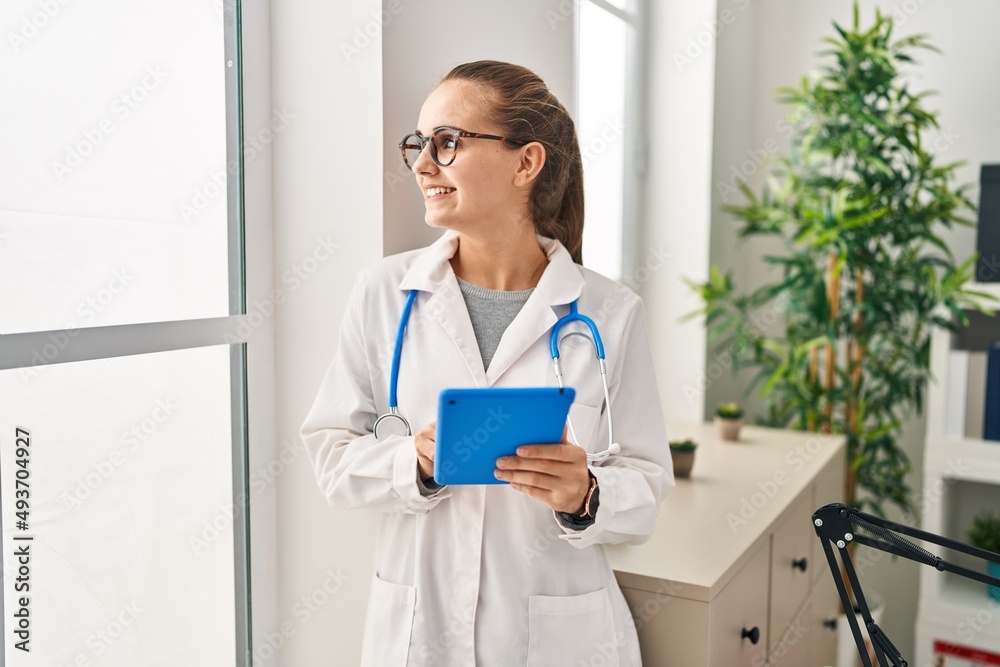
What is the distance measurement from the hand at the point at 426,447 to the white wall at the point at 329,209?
1.20 ft

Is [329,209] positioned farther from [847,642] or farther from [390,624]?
[847,642]

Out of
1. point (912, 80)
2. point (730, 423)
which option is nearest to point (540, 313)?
point (730, 423)

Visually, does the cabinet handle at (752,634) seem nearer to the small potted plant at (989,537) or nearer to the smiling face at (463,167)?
the smiling face at (463,167)

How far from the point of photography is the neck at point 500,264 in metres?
1.34

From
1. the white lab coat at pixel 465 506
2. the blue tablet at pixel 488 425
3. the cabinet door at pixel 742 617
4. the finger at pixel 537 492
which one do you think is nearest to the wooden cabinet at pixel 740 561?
the cabinet door at pixel 742 617

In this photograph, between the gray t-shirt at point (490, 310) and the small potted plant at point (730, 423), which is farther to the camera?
the small potted plant at point (730, 423)

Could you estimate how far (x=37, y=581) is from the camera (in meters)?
1.08

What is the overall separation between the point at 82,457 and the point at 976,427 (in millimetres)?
2528

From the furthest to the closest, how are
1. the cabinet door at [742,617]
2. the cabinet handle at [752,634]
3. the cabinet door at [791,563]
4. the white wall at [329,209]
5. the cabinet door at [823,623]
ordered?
the cabinet door at [823,623] < the cabinet door at [791,563] < the cabinet handle at [752,634] < the cabinet door at [742,617] < the white wall at [329,209]

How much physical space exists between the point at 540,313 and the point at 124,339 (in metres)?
0.60

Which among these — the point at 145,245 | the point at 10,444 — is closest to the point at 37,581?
the point at 10,444

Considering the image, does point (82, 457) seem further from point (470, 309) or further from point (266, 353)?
point (470, 309)

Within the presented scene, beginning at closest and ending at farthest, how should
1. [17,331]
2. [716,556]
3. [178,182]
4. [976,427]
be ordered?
[17,331]
[178,182]
[716,556]
[976,427]

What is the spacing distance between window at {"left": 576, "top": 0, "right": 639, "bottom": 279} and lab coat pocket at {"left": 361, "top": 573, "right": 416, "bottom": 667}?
1460 millimetres
